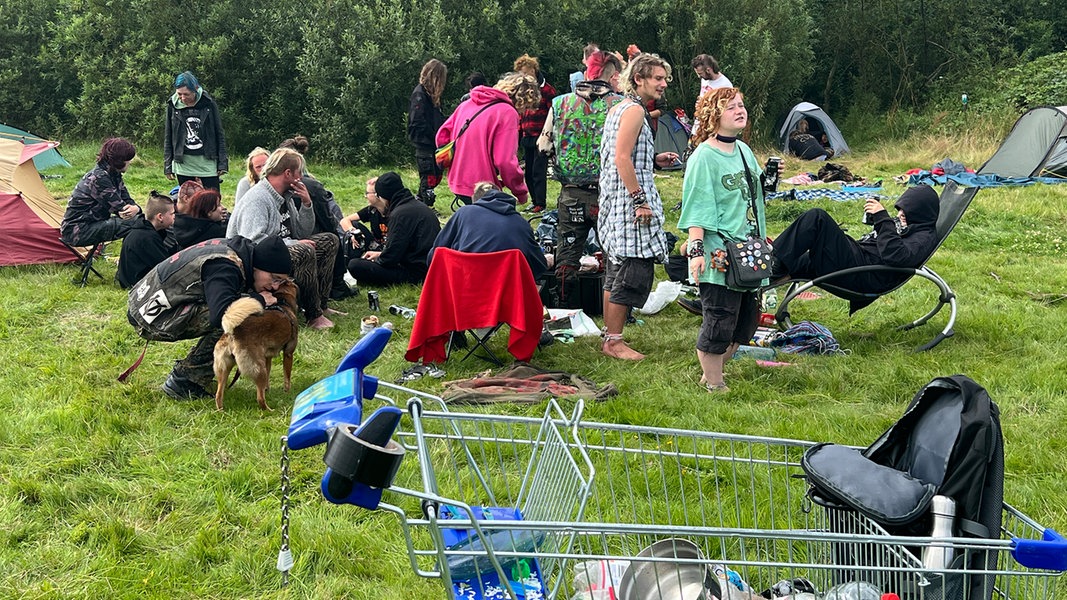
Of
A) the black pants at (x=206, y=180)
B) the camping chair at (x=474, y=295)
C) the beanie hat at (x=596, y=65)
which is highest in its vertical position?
the beanie hat at (x=596, y=65)

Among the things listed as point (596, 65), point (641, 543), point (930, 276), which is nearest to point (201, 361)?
point (641, 543)

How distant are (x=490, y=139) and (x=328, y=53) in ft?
32.9

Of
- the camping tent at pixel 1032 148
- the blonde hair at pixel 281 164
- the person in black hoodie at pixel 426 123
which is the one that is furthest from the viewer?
the camping tent at pixel 1032 148

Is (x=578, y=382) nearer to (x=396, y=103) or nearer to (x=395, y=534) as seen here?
(x=395, y=534)

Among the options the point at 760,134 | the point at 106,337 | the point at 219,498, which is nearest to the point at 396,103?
the point at 760,134

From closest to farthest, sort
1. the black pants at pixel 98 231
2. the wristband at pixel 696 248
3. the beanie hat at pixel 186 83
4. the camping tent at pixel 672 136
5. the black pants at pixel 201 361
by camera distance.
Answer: the wristband at pixel 696 248 < the black pants at pixel 201 361 < the black pants at pixel 98 231 < the beanie hat at pixel 186 83 < the camping tent at pixel 672 136

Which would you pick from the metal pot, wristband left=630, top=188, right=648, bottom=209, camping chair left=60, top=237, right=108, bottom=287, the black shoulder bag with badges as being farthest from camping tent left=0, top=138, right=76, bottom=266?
the metal pot

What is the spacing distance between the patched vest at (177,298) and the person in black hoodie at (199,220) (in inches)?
71.8

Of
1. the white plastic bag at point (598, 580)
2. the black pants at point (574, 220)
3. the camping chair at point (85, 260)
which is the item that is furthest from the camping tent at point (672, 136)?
the white plastic bag at point (598, 580)

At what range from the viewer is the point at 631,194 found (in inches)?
222

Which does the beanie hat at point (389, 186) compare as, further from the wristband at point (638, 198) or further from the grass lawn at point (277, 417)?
the wristband at point (638, 198)

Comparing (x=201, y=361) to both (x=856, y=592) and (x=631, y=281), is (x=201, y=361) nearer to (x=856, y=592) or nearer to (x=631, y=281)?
(x=631, y=281)

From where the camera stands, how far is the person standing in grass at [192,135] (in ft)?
29.8

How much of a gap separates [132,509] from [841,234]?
442cm
